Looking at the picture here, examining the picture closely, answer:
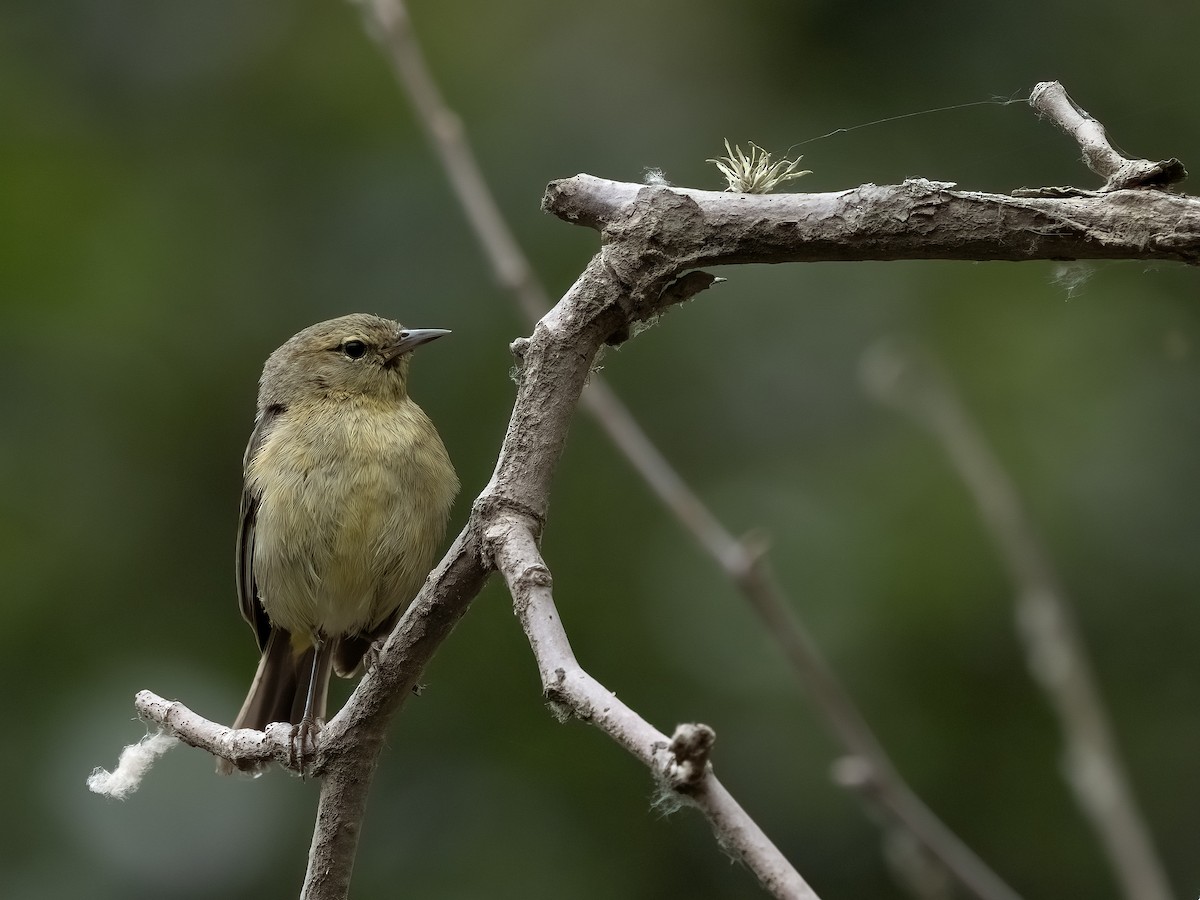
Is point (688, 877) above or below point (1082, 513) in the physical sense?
below

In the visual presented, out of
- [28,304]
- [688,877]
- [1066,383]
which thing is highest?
[28,304]

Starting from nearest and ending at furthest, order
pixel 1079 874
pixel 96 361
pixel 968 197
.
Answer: pixel 968 197 → pixel 1079 874 → pixel 96 361

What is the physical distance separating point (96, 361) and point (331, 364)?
1.92 m

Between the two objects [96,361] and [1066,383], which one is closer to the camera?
[1066,383]

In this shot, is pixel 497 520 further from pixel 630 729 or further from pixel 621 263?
pixel 630 729

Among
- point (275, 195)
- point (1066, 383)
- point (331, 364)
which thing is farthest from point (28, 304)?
point (1066, 383)

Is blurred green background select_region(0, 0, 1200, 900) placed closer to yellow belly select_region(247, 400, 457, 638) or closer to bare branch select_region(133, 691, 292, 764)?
yellow belly select_region(247, 400, 457, 638)

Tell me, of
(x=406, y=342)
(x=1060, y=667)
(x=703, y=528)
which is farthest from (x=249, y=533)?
(x=1060, y=667)

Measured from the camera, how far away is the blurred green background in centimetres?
544

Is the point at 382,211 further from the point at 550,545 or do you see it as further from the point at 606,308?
the point at 606,308

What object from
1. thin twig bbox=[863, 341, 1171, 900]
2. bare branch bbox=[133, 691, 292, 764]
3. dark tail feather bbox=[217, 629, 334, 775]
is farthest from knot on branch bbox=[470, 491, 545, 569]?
dark tail feather bbox=[217, 629, 334, 775]

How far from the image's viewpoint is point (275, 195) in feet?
23.1

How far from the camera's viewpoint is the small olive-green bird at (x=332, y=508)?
166 inches

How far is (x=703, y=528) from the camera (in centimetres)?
291
